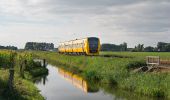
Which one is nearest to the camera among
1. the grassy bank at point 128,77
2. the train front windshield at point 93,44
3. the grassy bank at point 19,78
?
the grassy bank at point 19,78

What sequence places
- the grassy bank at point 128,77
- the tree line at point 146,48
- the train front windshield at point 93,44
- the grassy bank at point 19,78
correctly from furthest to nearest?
the tree line at point 146,48 < the train front windshield at point 93,44 < the grassy bank at point 128,77 < the grassy bank at point 19,78

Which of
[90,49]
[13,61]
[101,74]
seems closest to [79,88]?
[101,74]

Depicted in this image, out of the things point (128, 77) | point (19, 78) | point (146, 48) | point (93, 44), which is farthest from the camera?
point (146, 48)

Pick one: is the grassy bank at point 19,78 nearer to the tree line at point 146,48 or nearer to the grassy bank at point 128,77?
the grassy bank at point 128,77

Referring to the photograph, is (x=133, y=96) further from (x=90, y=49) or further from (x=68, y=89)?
(x=90, y=49)

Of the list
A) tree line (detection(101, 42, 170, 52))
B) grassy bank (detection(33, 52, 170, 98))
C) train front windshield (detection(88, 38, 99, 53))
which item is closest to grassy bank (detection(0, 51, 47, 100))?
grassy bank (detection(33, 52, 170, 98))

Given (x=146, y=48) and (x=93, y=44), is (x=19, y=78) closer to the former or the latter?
(x=93, y=44)

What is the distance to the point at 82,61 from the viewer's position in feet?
208

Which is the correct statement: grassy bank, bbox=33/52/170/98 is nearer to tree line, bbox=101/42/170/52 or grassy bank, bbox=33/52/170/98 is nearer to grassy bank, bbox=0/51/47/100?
grassy bank, bbox=0/51/47/100

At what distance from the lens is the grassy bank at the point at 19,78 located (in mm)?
22969

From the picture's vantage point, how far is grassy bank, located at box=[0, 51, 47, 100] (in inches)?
904

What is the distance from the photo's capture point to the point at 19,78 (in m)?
34.2

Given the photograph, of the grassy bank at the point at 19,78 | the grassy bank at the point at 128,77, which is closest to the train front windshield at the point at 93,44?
the grassy bank at the point at 128,77

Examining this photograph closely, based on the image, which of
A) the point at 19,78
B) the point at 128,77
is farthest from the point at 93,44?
the point at 19,78
